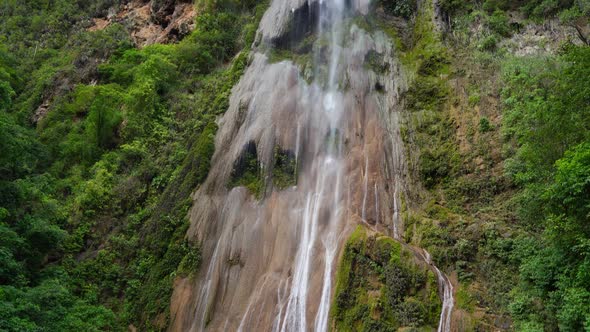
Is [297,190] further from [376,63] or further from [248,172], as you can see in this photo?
[376,63]

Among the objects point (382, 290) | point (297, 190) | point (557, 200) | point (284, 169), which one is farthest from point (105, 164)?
point (557, 200)

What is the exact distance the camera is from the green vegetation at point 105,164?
15469 millimetres

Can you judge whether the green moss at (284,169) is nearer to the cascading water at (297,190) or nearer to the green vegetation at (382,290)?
the cascading water at (297,190)

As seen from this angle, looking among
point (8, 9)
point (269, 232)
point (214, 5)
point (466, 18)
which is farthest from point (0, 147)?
point (8, 9)

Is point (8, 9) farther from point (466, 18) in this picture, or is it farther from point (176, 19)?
point (466, 18)

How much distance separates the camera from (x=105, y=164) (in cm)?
2227

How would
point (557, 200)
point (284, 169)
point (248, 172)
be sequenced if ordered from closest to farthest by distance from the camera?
1. point (557, 200)
2. point (284, 169)
3. point (248, 172)

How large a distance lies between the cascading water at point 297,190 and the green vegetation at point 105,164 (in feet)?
3.63

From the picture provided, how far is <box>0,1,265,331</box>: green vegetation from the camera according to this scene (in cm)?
1547

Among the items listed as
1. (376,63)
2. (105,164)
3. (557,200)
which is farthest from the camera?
(105,164)

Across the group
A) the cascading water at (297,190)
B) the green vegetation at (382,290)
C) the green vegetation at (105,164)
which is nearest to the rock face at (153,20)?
the green vegetation at (105,164)

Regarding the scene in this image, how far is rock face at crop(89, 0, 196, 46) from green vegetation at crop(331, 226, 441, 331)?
2043cm

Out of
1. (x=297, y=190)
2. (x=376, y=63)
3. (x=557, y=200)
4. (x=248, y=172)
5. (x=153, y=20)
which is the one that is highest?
(x=153, y=20)

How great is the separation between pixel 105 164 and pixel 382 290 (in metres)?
14.5
